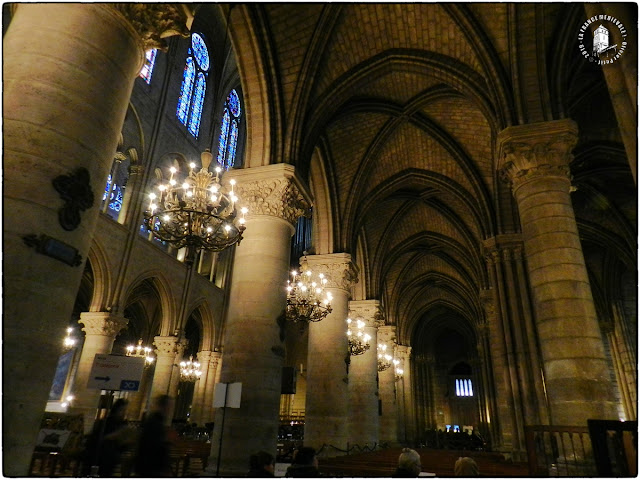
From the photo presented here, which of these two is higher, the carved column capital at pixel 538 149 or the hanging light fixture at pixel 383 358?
the carved column capital at pixel 538 149

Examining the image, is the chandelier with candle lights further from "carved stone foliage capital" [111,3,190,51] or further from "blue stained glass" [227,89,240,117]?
"blue stained glass" [227,89,240,117]

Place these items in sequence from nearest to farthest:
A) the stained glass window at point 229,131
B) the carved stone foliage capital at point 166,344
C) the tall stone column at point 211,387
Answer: the carved stone foliage capital at point 166,344 → the tall stone column at point 211,387 → the stained glass window at point 229,131

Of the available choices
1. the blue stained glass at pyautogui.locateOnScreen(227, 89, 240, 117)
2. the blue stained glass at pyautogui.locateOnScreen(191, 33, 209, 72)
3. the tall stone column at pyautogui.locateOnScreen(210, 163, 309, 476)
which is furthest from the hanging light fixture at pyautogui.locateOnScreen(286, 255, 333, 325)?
the blue stained glass at pyautogui.locateOnScreen(227, 89, 240, 117)

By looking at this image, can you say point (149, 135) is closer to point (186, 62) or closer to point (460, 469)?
point (186, 62)

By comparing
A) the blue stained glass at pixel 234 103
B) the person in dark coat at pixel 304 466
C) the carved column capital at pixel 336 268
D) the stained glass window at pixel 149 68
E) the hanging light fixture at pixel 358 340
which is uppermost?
the blue stained glass at pixel 234 103

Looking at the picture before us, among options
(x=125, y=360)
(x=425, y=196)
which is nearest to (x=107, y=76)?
(x=125, y=360)

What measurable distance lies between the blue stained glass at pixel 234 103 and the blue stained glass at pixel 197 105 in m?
2.17

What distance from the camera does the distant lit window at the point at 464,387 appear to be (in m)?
40.2

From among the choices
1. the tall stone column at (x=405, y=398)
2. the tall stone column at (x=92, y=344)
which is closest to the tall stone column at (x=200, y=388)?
the tall stone column at (x=92, y=344)

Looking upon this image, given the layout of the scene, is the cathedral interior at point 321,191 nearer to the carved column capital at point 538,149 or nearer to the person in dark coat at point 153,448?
the carved column capital at point 538,149

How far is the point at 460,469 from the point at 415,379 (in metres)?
34.4

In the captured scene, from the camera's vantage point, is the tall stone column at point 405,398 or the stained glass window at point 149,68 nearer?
the stained glass window at point 149,68

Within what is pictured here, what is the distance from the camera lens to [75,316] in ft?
75.0

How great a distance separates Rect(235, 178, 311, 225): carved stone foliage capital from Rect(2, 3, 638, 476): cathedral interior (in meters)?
0.04
